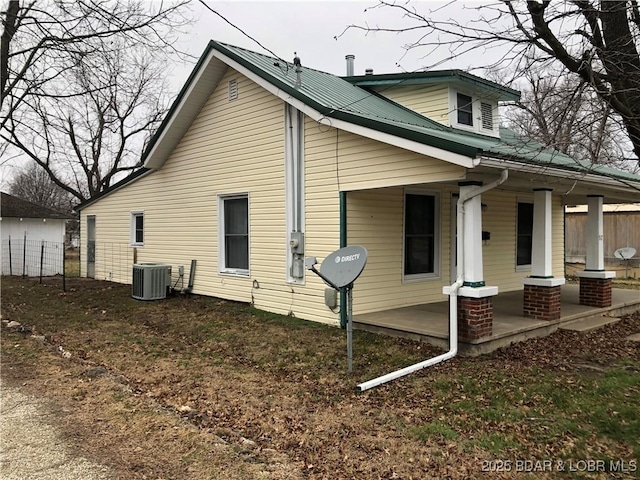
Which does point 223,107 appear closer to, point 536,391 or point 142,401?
point 142,401

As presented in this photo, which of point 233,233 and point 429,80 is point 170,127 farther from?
point 429,80

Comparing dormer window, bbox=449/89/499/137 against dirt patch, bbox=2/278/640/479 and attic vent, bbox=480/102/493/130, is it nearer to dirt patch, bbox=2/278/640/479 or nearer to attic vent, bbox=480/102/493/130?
attic vent, bbox=480/102/493/130

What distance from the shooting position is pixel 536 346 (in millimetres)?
6914

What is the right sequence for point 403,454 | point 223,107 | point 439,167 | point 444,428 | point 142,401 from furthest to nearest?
1. point 223,107
2. point 439,167
3. point 142,401
4. point 444,428
5. point 403,454

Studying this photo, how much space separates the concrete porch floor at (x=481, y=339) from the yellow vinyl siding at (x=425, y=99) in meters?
3.89

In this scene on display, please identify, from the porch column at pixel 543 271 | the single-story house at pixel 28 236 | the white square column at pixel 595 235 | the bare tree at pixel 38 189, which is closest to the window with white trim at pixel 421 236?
the porch column at pixel 543 271

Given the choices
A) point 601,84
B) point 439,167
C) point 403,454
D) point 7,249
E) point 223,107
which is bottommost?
point 403,454

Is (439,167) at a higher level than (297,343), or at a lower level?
higher

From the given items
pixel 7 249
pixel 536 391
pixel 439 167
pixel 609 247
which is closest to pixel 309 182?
pixel 439 167

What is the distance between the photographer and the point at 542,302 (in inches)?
306

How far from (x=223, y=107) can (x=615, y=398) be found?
873 centimetres

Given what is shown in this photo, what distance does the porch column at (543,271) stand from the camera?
302 inches

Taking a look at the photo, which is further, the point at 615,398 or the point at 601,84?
the point at 615,398

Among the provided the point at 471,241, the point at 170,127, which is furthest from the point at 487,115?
the point at 170,127
